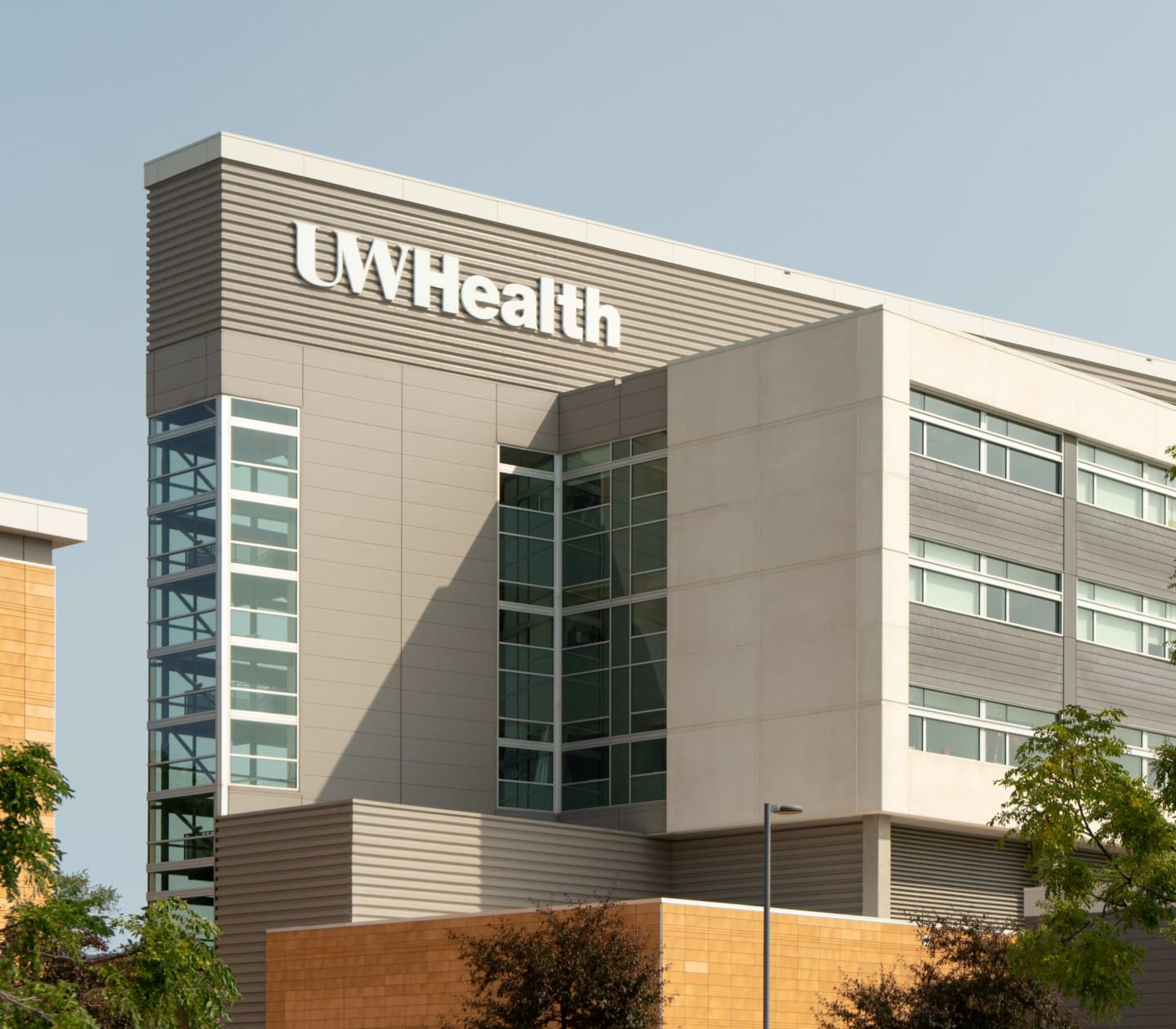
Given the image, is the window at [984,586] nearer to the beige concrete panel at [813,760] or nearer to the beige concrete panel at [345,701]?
the beige concrete panel at [813,760]

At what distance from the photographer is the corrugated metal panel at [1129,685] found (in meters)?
53.4

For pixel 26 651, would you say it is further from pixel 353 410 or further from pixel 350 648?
pixel 353 410

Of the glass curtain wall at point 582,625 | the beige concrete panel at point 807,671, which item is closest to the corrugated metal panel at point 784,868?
the glass curtain wall at point 582,625

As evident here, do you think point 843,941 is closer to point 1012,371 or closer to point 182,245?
point 1012,371

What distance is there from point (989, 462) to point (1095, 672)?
6380 millimetres

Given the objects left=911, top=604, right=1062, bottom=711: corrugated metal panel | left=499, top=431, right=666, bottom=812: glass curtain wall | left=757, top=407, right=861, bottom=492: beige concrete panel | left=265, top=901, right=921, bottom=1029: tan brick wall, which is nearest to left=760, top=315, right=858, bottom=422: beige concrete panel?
left=757, top=407, right=861, bottom=492: beige concrete panel

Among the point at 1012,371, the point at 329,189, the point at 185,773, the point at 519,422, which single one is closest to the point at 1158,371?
the point at 1012,371

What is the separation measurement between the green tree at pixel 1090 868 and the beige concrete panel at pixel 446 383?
2718cm

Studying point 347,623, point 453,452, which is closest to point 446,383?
point 453,452

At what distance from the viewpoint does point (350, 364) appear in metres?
55.0

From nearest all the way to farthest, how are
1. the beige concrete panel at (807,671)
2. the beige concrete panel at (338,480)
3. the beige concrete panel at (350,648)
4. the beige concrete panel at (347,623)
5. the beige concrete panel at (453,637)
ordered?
the beige concrete panel at (807,671) → the beige concrete panel at (350,648) → the beige concrete panel at (347,623) → the beige concrete panel at (338,480) → the beige concrete panel at (453,637)

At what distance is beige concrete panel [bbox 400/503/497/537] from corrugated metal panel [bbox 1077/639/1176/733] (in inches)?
633

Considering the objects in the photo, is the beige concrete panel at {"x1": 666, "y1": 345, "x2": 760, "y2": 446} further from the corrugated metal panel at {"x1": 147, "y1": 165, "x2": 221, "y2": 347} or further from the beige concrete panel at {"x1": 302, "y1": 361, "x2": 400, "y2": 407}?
the corrugated metal panel at {"x1": 147, "y1": 165, "x2": 221, "y2": 347}

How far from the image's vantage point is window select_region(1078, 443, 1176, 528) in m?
54.8
